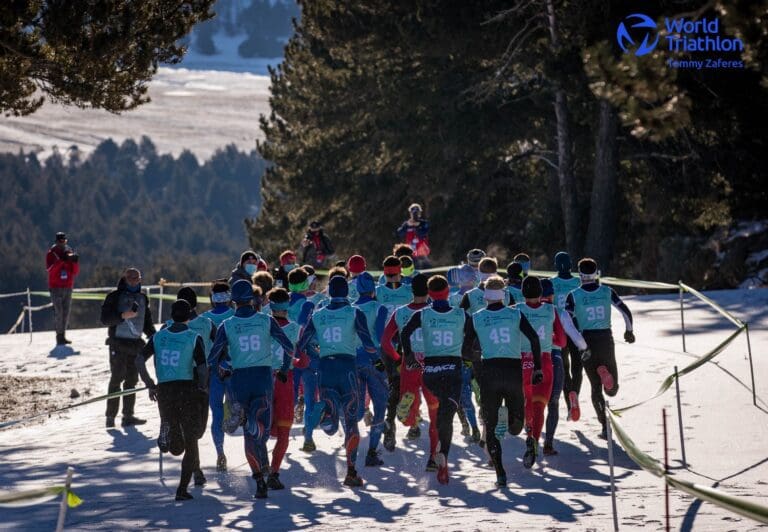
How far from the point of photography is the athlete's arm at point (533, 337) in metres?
13.2

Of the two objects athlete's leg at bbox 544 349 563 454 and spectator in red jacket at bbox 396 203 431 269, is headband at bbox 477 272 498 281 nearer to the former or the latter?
athlete's leg at bbox 544 349 563 454

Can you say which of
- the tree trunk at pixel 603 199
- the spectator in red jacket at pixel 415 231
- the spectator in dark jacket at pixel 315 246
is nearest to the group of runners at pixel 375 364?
the spectator in red jacket at pixel 415 231

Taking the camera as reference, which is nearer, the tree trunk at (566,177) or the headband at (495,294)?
the headband at (495,294)

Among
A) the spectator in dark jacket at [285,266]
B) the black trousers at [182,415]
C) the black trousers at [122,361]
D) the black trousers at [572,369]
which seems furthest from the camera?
the spectator in dark jacket at [285,266]

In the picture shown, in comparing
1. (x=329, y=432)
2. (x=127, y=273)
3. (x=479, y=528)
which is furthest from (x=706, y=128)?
(x=479, y=528)

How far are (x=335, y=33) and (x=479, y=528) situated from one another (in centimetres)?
2515

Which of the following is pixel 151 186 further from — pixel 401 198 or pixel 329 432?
pixel 329 432

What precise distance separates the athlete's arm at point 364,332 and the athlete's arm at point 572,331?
2.38m

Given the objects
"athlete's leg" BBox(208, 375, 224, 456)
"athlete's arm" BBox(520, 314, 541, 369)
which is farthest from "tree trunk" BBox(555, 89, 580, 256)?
"athlete's arm" BBox(520, 314, 541, 369)

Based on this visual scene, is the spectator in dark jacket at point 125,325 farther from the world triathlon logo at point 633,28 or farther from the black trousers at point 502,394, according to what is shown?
the world triathlon logo at point 633,28

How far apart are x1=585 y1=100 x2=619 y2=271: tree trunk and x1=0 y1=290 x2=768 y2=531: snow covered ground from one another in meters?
12.5

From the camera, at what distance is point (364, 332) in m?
13.9

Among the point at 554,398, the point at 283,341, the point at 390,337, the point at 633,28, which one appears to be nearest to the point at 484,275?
the point at 554,398

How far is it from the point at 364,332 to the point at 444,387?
1136 mm
